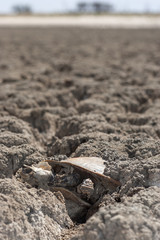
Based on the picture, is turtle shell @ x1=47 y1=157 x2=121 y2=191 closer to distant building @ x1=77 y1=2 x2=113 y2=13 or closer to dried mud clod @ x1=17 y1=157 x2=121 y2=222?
dried mud clod @ x1=17 y1=157 x2=121 y2=222

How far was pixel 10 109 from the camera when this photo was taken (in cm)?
347

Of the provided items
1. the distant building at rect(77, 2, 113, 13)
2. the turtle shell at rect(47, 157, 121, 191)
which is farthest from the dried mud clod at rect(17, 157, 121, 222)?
the distant building at rect(77, 2, 113, 13)

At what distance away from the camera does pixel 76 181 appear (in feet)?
6.86

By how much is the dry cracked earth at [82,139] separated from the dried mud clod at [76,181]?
5 centimetres

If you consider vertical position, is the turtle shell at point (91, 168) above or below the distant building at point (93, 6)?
above

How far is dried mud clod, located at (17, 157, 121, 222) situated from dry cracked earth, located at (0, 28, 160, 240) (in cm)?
5

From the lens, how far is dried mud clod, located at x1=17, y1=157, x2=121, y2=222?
2021mm

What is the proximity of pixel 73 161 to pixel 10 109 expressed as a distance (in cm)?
152

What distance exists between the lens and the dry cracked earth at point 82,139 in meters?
1.66

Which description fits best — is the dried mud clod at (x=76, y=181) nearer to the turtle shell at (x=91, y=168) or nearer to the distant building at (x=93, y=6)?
the turtle shell at (x=91, y=168)

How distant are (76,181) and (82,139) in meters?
0.54

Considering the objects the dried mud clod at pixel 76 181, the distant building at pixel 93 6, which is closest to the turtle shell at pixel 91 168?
the dried mud clod at pixel 76 181

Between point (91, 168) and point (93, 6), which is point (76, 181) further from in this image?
point (93, 6)

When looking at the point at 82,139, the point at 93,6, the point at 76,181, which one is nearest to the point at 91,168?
the point at 76,181
